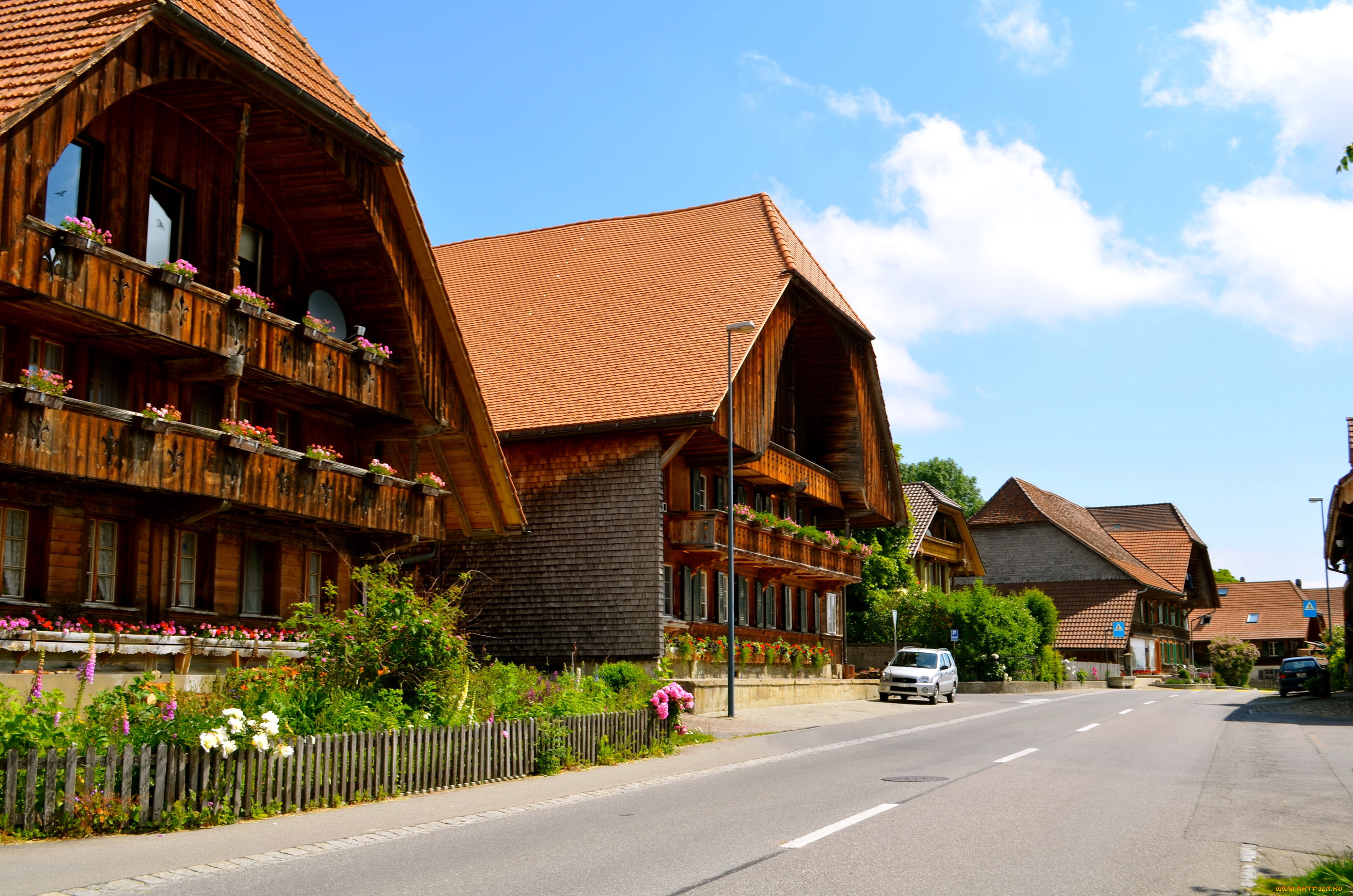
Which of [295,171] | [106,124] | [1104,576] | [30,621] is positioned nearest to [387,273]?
[295,171]

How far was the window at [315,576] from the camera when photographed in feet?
76.6

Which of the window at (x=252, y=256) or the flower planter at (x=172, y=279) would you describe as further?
the window at (x=252, y=256)

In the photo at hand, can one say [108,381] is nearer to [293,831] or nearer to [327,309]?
[327,309]

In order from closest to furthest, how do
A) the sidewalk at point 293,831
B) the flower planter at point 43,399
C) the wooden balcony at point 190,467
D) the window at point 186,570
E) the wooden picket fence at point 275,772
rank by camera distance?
the sidewalk at point 293,831
the wooden picket fence at point 275,772
the flower planter at point 43,399
the wooden balcony at point 190,467
the window at point 186,570

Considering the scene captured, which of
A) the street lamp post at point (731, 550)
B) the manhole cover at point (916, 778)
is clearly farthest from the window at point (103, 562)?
the manhole cover at point (916, 778)

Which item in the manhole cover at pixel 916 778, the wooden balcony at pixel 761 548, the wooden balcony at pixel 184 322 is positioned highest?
the wooden balcony at pixel 184 322

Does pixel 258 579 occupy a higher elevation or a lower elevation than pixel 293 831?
higher

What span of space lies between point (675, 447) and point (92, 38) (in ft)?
51.1

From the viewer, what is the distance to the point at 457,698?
1630 cm

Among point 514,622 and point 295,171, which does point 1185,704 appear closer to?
point 514,622

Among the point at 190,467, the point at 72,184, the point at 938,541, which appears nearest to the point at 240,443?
the point at 190,467

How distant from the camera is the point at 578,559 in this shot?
2975 centimetres

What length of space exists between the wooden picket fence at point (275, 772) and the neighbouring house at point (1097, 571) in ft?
183

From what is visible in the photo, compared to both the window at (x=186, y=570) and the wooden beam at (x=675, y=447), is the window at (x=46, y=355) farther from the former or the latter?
the wooden beam at (x=675, y=447)
